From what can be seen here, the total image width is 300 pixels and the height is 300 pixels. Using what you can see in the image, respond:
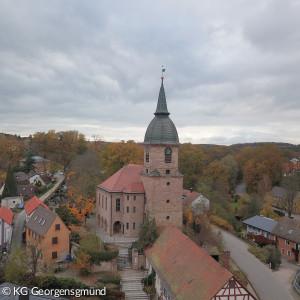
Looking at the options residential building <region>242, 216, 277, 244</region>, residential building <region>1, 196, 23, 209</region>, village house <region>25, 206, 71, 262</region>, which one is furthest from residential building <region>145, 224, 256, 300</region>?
residential building <region>1, 196, 23, 209</region>

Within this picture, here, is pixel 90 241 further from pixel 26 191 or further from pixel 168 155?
pixel 26 191

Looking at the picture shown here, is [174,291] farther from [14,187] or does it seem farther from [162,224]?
[14,187]

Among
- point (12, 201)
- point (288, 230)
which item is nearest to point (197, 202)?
point (288, 230)

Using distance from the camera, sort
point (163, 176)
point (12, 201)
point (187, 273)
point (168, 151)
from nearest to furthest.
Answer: point (187, 273) → point (163, 176) → point (168, 151) → point (12, 201)

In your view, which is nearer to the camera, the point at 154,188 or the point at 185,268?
the point at 185,268

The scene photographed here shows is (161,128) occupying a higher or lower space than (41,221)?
higher

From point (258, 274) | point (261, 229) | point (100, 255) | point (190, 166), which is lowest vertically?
point (258, 274)

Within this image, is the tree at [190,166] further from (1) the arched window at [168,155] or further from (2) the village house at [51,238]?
(2) the village house at [51,238]

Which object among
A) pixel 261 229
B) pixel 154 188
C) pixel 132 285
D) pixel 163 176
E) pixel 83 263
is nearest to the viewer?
pixel 132 285
